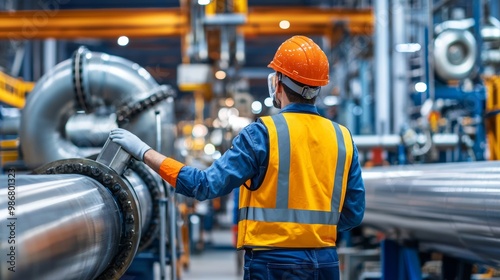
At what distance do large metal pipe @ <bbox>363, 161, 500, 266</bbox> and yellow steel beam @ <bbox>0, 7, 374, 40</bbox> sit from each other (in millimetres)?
9086

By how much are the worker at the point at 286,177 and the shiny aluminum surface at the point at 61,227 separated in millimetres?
303

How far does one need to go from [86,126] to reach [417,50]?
932 cm

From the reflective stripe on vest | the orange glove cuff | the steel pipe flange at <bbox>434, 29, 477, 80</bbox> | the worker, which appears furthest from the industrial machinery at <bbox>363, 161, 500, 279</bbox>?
the steel pipe flange at <bbox>434, 29, 477, 80</bbox>

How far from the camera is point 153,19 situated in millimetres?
13859

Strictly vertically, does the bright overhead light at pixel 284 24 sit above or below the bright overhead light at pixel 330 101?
above

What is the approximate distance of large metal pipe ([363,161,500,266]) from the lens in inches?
131

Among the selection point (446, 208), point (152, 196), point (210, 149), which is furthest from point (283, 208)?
point (210, 149)

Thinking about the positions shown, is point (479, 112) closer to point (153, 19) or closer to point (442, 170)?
point (442, 170)

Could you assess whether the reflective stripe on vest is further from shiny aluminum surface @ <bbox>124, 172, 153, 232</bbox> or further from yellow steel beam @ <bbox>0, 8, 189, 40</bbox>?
yellow steel beam @ <bbox>0, 8, 189, 40</bbox>

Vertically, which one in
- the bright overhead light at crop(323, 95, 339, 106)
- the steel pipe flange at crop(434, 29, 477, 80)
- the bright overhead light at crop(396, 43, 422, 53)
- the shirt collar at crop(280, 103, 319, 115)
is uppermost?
the bright overhead light at crop(396, 43, 422, 53)

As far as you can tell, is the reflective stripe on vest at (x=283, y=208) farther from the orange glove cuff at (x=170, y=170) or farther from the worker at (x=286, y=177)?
the orange glove cuff at (x=170, y=170)

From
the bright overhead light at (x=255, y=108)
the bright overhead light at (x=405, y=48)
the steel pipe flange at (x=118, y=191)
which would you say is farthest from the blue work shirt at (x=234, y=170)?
the bright overhead light at (x=405, y=48)

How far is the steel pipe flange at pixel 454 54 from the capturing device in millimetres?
10070

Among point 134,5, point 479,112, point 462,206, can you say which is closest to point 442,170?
point 462,206
